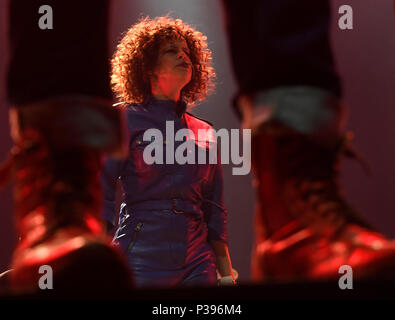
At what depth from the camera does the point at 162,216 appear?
1.77 m

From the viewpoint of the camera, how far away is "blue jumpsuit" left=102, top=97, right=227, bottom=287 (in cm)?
174

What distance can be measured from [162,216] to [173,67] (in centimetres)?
77

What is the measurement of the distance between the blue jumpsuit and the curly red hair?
364 mm

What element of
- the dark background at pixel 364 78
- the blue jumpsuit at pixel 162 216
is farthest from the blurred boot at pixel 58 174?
the dark background at pixel 364 78

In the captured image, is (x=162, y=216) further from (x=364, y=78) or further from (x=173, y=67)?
(x=364, y=78)

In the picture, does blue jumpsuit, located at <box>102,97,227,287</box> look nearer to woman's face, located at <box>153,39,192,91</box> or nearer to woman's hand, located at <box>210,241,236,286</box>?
woman's hand, located at <box>210,241,236,286</box>

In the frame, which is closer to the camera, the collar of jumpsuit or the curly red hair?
the collar of jumpsuit

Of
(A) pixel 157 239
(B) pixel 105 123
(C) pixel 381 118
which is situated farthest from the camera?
(C) pixel 381 118

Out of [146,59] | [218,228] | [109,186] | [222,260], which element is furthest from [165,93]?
[222,260]

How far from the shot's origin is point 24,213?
0.52 m

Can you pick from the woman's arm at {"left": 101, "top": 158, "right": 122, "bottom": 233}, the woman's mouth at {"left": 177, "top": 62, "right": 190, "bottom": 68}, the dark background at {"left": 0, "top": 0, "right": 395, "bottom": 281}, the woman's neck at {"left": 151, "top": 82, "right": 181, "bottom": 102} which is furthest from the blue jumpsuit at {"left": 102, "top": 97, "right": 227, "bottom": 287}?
the dark background at {"left": 0, "top": 0, "right": 395, "bottom": 281}

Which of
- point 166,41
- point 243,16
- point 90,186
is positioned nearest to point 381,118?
point 166,41
